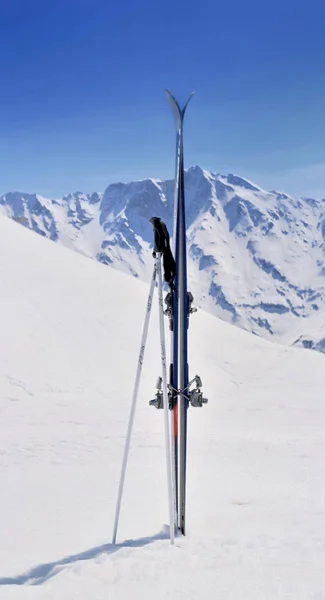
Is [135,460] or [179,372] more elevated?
[179,372]

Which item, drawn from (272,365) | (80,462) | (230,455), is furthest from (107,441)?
(272,365)

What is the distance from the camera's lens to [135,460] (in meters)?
11.4

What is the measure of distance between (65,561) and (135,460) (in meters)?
5.44

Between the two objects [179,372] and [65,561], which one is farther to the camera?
[179,372]

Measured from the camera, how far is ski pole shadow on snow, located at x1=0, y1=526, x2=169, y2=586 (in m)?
5.46

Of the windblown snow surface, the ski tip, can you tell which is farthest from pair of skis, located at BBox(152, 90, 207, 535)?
the windblown snow surface

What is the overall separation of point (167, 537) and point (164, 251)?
3628 millimetres

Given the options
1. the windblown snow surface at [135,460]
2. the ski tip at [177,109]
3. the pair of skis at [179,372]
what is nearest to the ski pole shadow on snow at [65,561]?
the windblown snow surface at [135,460]

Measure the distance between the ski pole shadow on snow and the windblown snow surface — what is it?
28 mm

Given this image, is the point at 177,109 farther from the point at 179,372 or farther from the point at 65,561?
the point at 65,561

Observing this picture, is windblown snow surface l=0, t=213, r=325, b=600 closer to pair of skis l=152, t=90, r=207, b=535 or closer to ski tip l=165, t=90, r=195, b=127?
pair of skis l=152, t=90, r=207, b=535

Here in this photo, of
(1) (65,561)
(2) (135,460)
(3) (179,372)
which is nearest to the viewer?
(1) (65,561)

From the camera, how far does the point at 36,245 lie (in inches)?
1339

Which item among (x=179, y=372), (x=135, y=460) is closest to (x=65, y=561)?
(x=179, y=372)
